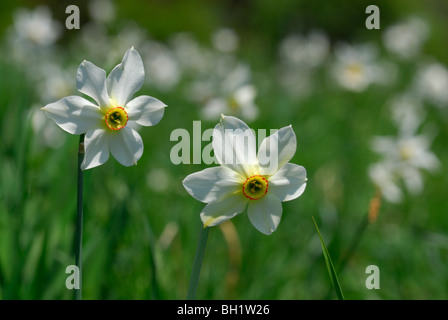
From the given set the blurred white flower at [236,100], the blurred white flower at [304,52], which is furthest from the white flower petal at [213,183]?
the blurred white flower at [304,52]

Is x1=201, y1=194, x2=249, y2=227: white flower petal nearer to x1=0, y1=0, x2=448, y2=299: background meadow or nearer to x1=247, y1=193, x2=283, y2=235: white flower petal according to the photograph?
x1=247, y1=193, x2=283, y2=235: white flower petal

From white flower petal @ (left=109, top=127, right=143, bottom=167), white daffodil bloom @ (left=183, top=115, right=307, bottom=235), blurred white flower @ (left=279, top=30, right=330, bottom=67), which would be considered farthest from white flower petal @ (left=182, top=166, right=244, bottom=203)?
blurred white flower @ (left=279, top=30, right=330, bottom=67)

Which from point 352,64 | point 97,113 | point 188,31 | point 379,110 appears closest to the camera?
point 97,113

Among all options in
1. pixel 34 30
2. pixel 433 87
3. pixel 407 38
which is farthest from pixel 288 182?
pixel 407 38

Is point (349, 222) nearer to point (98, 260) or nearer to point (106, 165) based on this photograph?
point (106, 165)

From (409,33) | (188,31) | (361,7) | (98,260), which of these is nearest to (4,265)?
(98,260)

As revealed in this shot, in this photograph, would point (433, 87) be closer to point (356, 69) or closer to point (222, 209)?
point (356, 69)

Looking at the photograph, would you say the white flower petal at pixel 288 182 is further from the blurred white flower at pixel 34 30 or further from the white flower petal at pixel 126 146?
the blurred white flower at pixel 34 30
